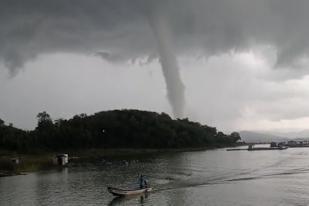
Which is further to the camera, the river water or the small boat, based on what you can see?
the small boat

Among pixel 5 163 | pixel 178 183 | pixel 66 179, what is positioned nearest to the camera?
pixel 178 183

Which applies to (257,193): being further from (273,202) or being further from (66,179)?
(66,179)

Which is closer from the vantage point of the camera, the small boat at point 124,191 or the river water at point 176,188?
the river water at point 176,188

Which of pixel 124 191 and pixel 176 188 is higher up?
pixel 124 191

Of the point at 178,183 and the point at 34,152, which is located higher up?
the point at 34,152

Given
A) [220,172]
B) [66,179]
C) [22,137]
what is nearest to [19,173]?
[66,179]

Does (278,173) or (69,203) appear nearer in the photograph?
(69,203)

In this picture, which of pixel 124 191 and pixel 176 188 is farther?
pixel 176 188

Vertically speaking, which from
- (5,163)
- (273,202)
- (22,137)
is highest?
(22,137)

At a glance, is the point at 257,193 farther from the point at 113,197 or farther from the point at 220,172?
the point at 220,172

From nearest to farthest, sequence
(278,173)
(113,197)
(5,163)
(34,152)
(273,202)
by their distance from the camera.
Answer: (273,202)
(113,197)
(278,173)
(5,163)
(34,152)
